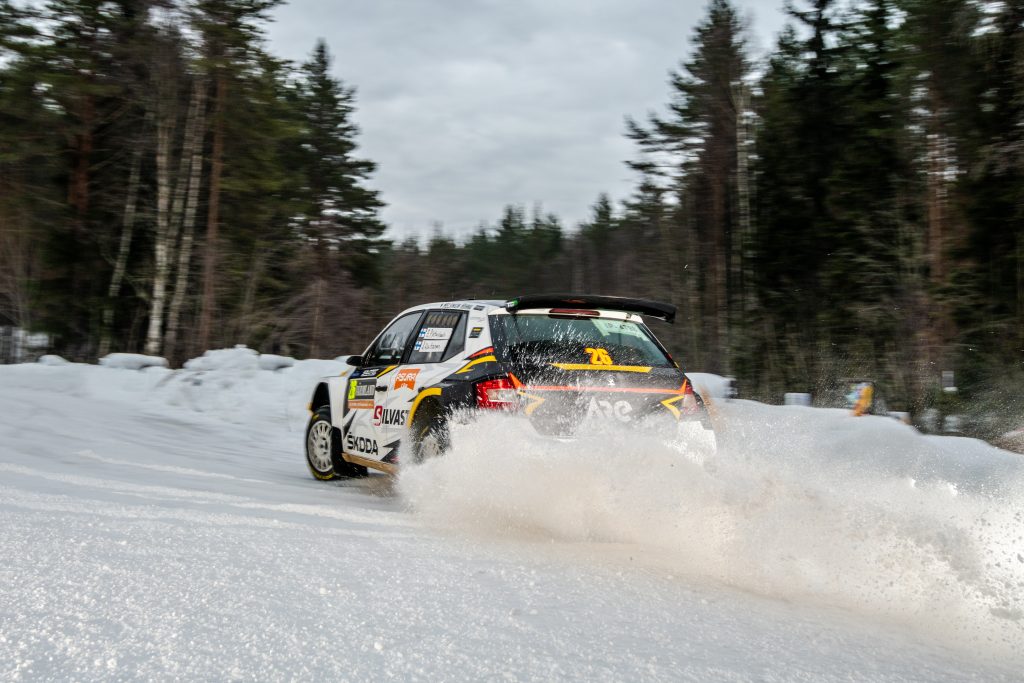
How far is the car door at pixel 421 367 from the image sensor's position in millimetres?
6434

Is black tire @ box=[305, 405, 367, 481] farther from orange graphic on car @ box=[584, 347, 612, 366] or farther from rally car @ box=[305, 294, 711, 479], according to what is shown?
orange graphic on car @ box=[584, 347, 612, 366]

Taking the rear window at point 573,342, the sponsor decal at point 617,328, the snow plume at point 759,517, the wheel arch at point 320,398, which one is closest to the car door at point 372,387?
the wheel arch at point 320,398

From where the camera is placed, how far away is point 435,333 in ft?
22.4

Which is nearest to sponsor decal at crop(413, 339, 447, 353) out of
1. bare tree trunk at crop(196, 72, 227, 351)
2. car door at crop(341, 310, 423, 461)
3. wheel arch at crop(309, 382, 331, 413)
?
car door at crop(341, 310, 423, 461)

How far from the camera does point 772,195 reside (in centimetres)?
2897

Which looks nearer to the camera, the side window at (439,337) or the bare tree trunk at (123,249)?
the side window at (439,337)

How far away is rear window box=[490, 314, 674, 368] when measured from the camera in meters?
5.76

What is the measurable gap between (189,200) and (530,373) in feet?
75.2

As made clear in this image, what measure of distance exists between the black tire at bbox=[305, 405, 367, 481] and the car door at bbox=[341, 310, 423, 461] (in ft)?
0.65

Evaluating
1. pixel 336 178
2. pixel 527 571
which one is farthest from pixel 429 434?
pixel 336 178

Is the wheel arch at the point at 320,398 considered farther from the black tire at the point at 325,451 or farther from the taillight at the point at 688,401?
the taillight at the point at 688,401

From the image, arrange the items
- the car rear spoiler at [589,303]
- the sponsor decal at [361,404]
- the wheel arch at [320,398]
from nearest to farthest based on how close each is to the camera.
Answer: the car rear spoiler at [589,303] < the sponsor decal at [361,404] < the wheel arch at [320,398]

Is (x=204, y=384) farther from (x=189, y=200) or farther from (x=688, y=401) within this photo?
(x=189, y=200)

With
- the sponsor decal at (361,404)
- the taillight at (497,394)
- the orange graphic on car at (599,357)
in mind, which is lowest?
the sponsor decal at (361,404)
